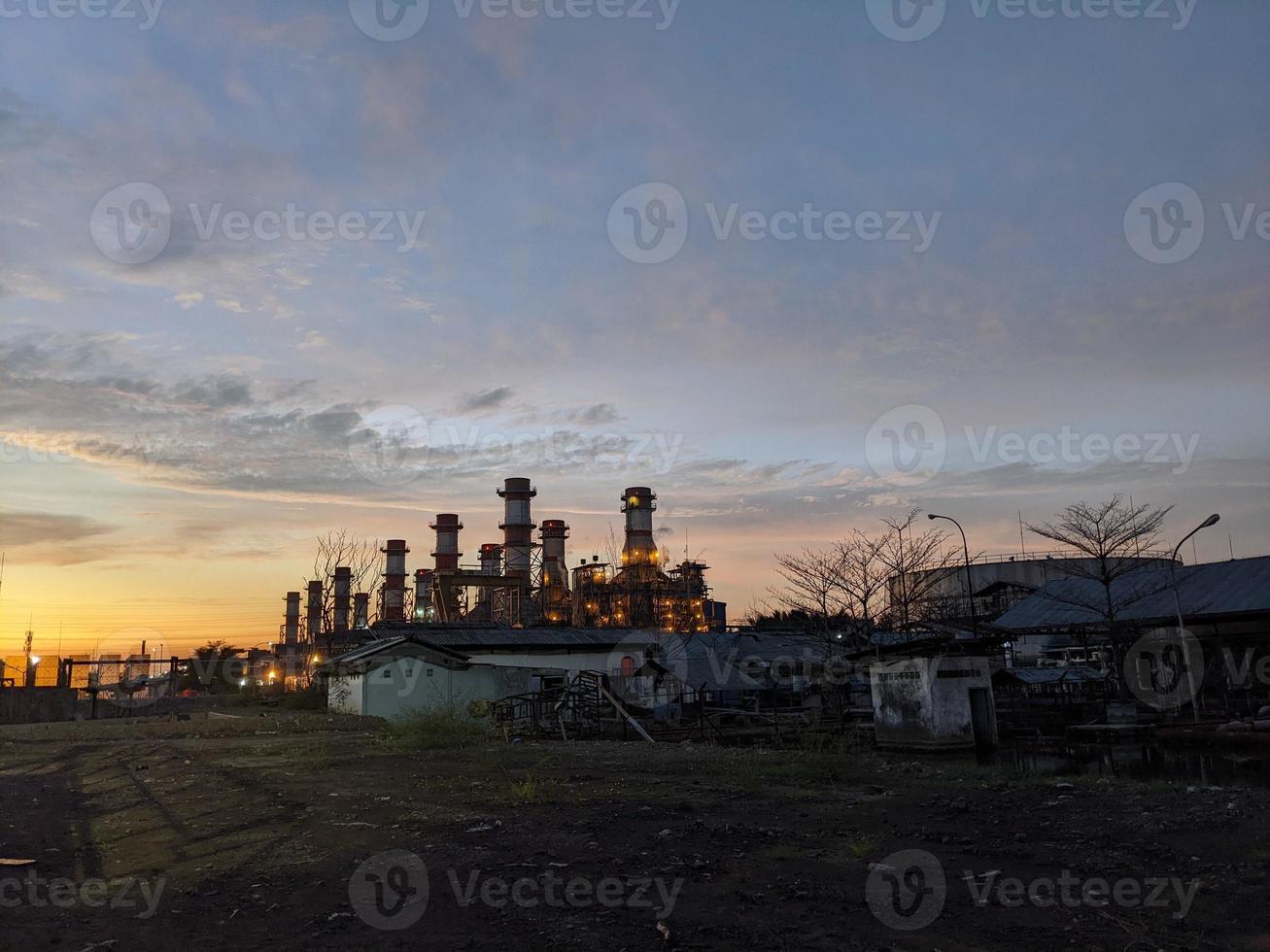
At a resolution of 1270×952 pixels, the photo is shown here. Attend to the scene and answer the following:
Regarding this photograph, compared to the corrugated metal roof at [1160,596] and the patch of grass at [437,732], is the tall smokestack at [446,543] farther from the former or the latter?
the patch of grass at [437,732]

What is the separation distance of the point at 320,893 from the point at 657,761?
1062 centimetres

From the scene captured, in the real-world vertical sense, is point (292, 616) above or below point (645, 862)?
above

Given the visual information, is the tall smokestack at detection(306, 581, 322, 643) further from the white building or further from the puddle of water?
the puddle of water

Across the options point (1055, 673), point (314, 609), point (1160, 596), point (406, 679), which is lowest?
point (1055, 673)

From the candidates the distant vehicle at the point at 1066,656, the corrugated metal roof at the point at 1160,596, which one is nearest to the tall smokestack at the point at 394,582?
the distant vehicle at the point at 1066,656

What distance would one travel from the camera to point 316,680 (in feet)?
147

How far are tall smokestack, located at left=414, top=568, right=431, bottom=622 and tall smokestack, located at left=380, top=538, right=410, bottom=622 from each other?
4.24 ft

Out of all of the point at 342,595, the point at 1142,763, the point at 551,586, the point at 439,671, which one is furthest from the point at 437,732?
the point at 342,595

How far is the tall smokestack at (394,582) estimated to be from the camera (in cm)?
7831

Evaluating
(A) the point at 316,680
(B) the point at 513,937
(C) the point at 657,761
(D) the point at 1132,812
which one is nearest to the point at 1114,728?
(C) the point at 657,761

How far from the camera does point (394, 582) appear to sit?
3125 inches

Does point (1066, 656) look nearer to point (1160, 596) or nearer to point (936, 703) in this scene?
point (1160, 596)

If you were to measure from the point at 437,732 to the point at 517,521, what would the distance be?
51.4 meters

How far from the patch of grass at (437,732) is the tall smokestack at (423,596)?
55.9 meters
